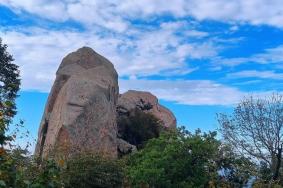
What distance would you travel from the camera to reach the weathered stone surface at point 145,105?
3281 cm

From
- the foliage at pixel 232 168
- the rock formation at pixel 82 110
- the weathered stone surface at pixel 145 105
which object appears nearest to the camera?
the foliage at pixel 232 168

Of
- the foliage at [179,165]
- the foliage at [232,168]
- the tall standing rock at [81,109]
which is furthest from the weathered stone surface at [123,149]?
the foliage at [179,165]

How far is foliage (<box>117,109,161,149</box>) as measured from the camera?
32125 mm

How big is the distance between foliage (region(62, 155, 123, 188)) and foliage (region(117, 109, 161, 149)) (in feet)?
47.3

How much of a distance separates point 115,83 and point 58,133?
6.41 meters

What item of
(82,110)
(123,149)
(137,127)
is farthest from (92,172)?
(137,127)

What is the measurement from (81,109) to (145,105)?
496 inches

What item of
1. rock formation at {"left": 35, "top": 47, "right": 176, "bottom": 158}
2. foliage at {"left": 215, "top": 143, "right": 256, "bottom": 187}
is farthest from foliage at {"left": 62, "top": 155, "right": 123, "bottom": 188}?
foliage at {"left": 215, "top": 143, "right": 256, "bottom": 187}

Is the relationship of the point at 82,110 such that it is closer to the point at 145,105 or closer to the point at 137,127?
the point at 137,127

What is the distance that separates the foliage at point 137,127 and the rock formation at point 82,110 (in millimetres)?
4579

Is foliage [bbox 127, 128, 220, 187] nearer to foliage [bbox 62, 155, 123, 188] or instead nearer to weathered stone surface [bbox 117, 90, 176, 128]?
foliage [bbox 62, 155, 123, 188]

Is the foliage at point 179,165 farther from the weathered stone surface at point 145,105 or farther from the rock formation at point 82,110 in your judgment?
the weathered stone surface at point 145,105

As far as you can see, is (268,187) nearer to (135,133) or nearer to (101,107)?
(101,107)

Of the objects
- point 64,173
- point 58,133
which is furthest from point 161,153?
point 58,133
